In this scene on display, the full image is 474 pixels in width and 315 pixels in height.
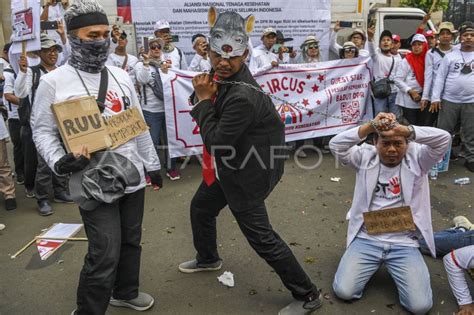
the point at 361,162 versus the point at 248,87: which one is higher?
the point at 248,87

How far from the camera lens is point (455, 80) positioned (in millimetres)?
5895

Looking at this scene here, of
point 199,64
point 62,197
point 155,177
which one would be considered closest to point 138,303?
point 155,177

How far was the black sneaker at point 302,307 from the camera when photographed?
2939mm

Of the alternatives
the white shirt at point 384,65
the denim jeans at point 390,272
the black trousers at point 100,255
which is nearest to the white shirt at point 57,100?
the black trousers at point 100,255

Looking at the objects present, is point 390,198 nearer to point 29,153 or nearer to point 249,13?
point 29,153

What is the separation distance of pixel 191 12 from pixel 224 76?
4.87 m

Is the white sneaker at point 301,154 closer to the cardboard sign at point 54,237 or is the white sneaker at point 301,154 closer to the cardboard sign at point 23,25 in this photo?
the cardboard sign at point 54,237

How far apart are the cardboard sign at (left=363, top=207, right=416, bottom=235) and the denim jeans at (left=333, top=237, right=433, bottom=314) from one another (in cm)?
12

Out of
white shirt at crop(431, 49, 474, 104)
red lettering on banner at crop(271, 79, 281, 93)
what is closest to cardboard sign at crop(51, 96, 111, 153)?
red lettering on banner at crop(271, 79, 281, 93)

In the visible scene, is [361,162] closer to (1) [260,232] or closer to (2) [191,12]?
(1) [260,232]

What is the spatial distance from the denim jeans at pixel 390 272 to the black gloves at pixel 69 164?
78.2 inches

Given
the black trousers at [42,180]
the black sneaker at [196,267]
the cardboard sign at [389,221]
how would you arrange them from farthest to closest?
the black trousers at [42,180]
the black sneaker at [196,267]
the cardboard sign at [389,221]

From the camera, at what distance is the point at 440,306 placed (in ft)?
10.2

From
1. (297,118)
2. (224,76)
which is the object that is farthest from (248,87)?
(297,118)
